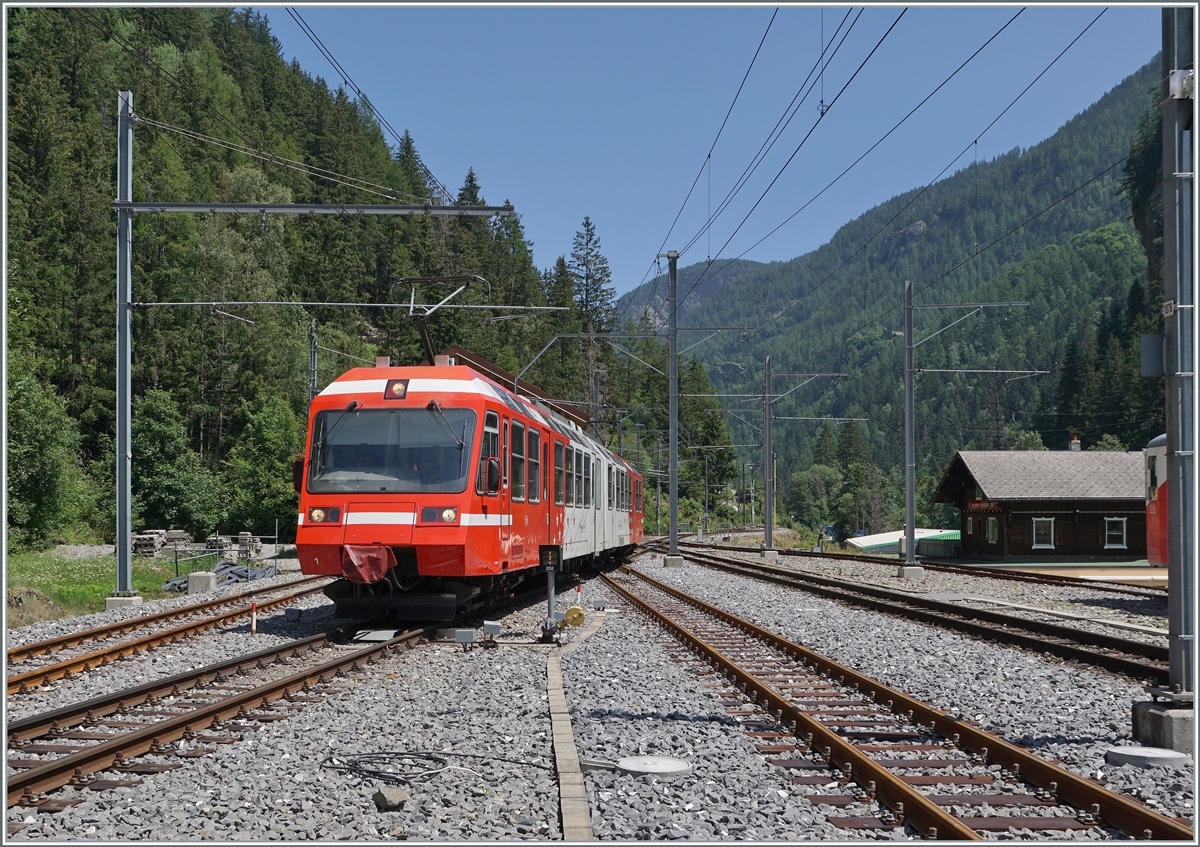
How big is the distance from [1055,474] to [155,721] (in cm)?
4212

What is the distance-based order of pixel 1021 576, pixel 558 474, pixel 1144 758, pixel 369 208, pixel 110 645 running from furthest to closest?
pixel 1021 576 → pixel 558 474 → pixel 369 208 → pixel 110 645 → pixel 1144 758

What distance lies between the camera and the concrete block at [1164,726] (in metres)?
6.62

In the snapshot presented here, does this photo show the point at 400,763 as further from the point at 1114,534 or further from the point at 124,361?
the point at 1114,534

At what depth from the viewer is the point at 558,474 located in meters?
17.2

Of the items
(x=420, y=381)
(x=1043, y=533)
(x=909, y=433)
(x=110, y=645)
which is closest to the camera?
(x=110, y=645)

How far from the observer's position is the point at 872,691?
8.59 meters

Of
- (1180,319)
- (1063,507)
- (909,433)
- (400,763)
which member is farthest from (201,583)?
(1063,507)

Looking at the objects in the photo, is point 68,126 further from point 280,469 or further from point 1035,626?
point 1035,626

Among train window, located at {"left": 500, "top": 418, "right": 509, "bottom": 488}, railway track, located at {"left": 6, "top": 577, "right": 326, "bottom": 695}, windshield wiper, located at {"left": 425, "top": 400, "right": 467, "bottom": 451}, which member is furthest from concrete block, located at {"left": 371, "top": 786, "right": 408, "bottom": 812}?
train window, located at {"left": 500, "top": 418, "right": 509, "bottom": 488}

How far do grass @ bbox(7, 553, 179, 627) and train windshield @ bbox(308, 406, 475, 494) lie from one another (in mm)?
6377

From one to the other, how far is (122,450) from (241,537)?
827 inches

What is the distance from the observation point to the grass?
53.2 ft

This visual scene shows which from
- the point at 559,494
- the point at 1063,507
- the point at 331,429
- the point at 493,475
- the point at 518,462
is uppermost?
the point at 331,429

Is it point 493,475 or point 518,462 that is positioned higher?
point 518,462
